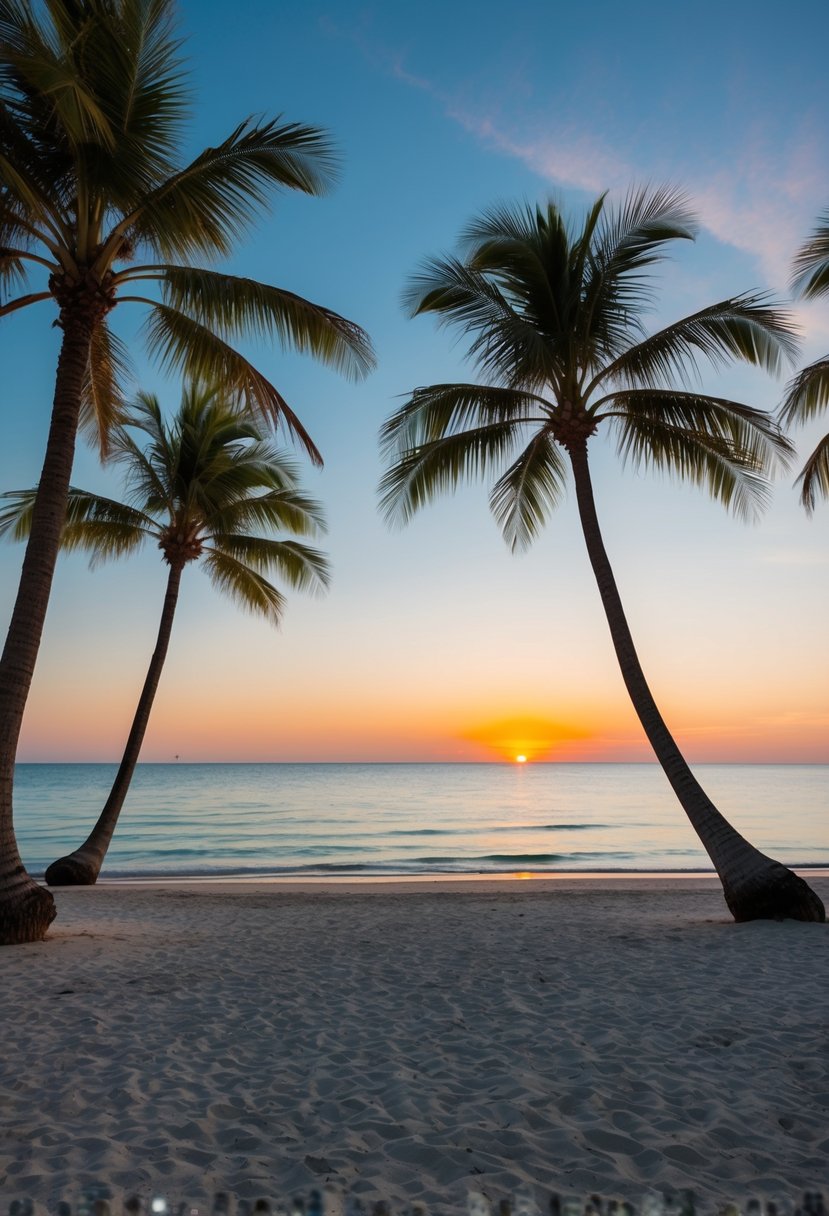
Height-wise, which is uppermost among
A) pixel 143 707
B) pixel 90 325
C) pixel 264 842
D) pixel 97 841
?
pixel 90 325

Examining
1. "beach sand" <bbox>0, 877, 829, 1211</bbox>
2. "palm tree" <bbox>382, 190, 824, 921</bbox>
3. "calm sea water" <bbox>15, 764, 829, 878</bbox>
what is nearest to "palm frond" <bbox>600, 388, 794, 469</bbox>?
"palm tree" <bbox>382, 190, 824, 921</bbox>

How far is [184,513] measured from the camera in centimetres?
1404

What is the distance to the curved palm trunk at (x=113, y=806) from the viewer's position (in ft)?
41.8

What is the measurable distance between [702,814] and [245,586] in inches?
403

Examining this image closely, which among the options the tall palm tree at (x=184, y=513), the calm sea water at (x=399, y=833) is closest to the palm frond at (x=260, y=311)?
the tall palm tree at (x=184, y=513)

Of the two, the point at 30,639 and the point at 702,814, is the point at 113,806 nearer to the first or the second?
the point at 30,639

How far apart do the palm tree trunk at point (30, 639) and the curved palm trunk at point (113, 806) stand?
5.38 meters

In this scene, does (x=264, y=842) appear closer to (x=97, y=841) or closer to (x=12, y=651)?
(x=97, y=841)

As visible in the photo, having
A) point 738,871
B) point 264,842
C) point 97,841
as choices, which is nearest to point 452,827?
point 264,842

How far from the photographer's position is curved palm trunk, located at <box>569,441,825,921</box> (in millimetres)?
8039

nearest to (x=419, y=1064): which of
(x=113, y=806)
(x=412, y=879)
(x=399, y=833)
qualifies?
(x=113, y=806)

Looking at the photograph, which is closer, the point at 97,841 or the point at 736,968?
the point at 736,968

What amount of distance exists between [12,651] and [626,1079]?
20.4 ft

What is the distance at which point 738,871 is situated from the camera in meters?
8.16
